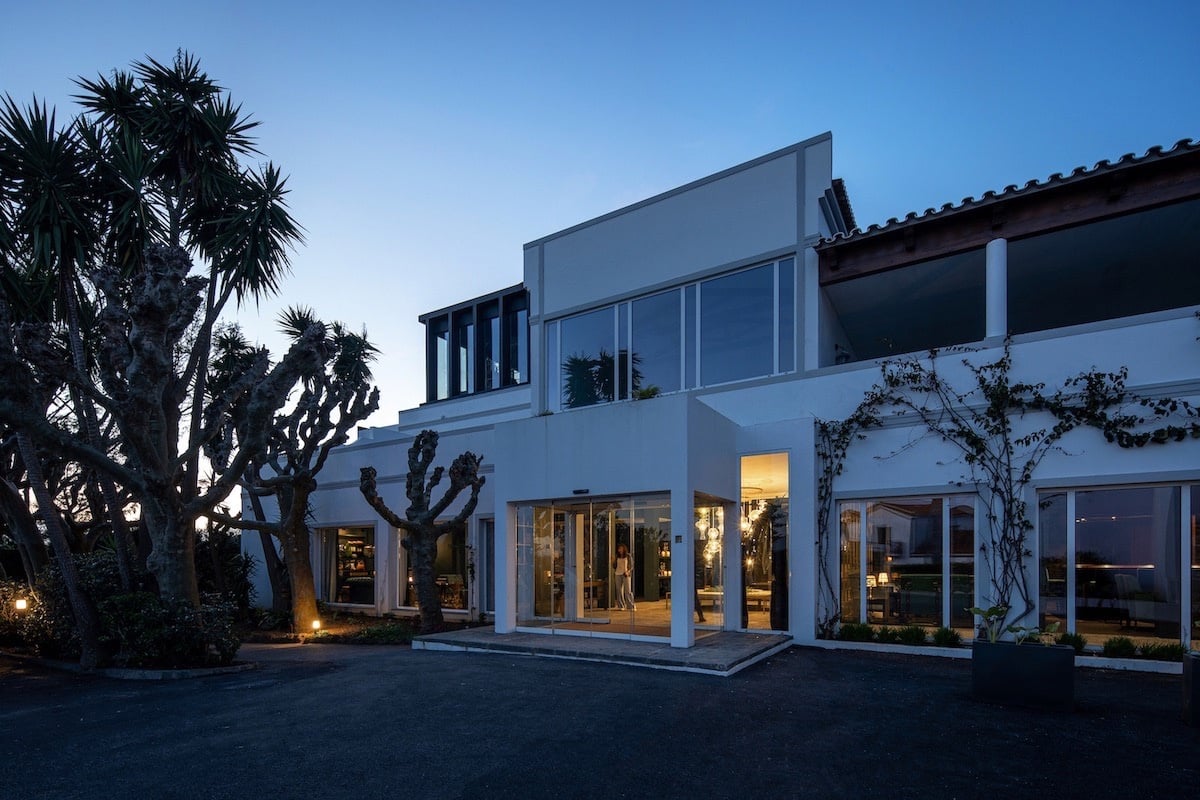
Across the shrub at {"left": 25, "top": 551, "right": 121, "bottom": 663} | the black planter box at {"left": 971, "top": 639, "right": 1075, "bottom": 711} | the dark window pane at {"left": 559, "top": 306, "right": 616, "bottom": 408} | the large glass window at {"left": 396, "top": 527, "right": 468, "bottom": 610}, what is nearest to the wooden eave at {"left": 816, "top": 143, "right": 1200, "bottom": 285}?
the dark window pane at {"left": 559, "top": 306, "right": 616, "bottom": 408}

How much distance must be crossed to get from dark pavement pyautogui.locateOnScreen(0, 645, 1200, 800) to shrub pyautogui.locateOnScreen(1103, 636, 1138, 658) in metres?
0.51

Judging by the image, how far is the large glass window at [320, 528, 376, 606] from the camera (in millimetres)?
18547

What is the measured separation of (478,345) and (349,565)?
8.14 metres

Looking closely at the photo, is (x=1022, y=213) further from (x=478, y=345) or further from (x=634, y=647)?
(x=478, y=345)

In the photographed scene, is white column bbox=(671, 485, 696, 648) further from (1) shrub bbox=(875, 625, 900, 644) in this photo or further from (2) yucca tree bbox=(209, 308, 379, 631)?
(2) yucca tree bbox=(209, 308, 379, 631)

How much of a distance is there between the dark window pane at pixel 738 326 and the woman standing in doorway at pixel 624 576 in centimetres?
380

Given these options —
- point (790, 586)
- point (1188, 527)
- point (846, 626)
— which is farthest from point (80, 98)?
point (1188, 527)

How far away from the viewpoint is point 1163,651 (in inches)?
355

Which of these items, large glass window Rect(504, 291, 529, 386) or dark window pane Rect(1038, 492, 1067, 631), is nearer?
dark window pane Rect(1038, 492, 1067, 631)

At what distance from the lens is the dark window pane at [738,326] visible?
504 inches

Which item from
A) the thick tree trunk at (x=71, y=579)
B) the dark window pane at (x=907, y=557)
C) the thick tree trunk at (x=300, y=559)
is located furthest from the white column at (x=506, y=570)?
the thick tree trunk at (x=71, y=579)

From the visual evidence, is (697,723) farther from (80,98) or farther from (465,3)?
(80,98)

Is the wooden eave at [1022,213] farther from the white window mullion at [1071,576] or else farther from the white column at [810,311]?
the white window mullion at [1071,576]

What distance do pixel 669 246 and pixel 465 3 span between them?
18.0ft
